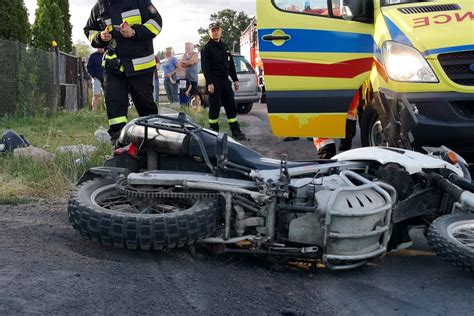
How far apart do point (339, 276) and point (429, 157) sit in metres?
0.94

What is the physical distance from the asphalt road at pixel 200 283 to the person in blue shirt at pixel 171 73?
496 inches

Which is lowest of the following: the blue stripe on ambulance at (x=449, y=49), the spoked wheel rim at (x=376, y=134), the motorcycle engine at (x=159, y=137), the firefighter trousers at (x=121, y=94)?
the spoked wheel rim at (x=376, y=134)

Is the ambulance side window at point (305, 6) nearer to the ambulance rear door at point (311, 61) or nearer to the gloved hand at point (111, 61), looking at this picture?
the ambulance rear door at point (311, 61)

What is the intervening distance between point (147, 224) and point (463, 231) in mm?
1691

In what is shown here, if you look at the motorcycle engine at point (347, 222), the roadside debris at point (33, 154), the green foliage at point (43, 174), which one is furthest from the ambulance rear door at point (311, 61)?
the motorcycle engine at point (347, 222)

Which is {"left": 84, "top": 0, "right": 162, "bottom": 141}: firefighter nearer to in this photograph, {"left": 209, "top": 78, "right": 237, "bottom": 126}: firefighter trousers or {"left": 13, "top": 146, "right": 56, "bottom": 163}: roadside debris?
{"left": 13, "top": 146, "right": 56, "bottom": 163}: roadside debris

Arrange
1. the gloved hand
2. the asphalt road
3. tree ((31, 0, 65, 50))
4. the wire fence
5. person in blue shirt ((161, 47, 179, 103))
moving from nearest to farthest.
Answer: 1. the asphalt road
2. the gloved hand
3. the wire fence
4. person in blue shirt ((161, 47, 179, 103))
5. tree ((31, 0, 65, 50))

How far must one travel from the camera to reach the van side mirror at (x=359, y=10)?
5.34 metres

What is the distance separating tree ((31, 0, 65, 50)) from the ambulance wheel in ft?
43.7

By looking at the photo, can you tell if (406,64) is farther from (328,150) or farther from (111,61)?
(111,61)

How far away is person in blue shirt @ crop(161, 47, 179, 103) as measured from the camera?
51.9ft

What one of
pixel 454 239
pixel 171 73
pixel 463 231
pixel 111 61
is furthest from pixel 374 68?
pixel 171 73

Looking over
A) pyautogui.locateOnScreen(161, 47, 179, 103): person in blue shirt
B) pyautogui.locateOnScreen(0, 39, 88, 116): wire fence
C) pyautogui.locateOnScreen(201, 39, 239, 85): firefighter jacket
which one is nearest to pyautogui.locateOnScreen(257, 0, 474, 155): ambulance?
pyautogui.locateOnScreen(201, 39, 239, 85): firefighter jacket

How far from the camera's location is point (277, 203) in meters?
3.07
